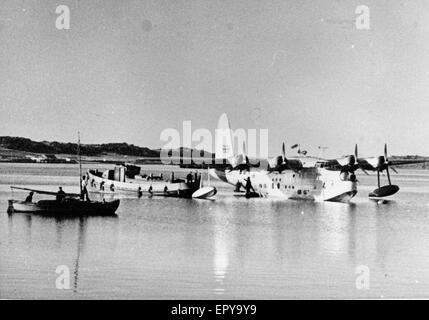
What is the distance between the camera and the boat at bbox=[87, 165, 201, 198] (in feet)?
128

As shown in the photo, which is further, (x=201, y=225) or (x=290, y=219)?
(x=290, y=219)

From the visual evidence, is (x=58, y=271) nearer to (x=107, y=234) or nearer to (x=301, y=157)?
(x=107, y=234)

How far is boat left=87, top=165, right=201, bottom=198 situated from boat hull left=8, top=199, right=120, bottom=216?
45.5ft

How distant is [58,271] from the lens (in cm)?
1269

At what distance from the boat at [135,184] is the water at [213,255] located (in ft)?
38.2

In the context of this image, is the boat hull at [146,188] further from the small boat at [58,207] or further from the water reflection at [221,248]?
the small boat at [58,207]

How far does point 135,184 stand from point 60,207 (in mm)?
15475

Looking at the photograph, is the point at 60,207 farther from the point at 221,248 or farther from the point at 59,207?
the point at 221,248

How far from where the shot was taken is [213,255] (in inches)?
603

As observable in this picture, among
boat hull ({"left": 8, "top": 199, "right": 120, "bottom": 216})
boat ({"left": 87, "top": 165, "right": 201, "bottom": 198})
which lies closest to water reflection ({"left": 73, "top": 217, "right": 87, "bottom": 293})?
boat hull ({"left": 8, "top": 199, "right": 120, "bottom": 216})

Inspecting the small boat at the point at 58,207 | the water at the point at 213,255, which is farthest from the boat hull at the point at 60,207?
the water at the point at 213,255

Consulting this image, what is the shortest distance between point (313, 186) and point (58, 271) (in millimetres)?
25077
